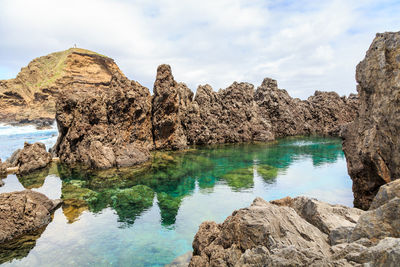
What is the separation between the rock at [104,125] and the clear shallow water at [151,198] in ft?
9.87

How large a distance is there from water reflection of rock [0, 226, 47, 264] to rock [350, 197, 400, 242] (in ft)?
49.0

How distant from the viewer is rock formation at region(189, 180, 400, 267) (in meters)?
4.92

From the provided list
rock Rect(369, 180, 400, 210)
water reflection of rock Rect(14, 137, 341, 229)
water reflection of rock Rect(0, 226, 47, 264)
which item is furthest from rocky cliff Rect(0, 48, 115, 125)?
rock Rect(369, 180, 400, 210)

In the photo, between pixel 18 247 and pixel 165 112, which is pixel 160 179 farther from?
pixel 165 112

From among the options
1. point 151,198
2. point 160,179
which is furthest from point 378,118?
point 160,179

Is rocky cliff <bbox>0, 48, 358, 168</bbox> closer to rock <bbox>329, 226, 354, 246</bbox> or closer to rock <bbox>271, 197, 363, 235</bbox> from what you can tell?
rock <bbox>271, 197, 363, 235</bbox>

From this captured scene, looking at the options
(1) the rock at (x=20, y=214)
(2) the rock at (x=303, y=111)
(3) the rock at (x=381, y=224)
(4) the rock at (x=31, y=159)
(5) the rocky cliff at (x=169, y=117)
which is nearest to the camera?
(3) the rock at (x=381, y=224)

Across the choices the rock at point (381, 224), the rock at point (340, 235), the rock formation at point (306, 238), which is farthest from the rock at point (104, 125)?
the rock at point (381, 224)

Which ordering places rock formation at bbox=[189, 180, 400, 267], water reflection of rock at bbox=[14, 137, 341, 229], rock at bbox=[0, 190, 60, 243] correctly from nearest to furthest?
rock formation at bbox=[189, 180, 400, 267] < rock at bbox=[0, 190, 60, 243] < water reflection of rock at bbox=[14, 137, 341, 229]

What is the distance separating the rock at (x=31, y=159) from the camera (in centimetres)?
2780

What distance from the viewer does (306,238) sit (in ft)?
23.4

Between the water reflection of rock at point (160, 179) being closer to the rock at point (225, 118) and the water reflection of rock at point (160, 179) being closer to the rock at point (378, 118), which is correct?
the rock at point (378, 118)

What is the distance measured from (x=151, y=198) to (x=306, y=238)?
590 inches

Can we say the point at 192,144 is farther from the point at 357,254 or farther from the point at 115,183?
the point at 357,254
